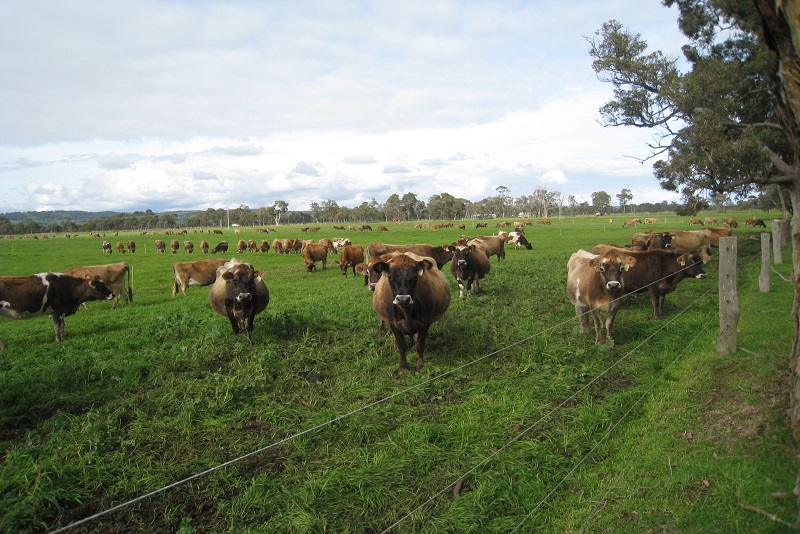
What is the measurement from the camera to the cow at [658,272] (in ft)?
35.5

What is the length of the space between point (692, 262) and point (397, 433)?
9.81 metres

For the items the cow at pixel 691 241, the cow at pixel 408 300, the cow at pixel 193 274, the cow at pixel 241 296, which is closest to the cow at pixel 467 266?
the cow at pixel 408 300

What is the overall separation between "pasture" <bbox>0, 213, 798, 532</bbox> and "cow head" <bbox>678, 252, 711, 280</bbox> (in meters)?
2.22

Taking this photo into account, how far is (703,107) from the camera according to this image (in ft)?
68.9

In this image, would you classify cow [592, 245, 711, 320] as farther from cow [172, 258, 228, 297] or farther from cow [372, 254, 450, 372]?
cow [172, 258, 228, 297]

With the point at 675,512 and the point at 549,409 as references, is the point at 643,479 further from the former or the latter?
the point at 549,409

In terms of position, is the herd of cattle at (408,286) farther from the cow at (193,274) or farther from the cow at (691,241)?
the cow at (691,241)

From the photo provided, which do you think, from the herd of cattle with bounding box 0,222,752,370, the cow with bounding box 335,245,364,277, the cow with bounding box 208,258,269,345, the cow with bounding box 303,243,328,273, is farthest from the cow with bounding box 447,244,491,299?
the cow with bounding box 303,243,328,273

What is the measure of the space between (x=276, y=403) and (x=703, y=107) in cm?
2280

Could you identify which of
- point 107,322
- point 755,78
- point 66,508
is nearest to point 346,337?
point 66,508

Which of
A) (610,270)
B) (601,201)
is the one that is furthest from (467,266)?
(601,201)

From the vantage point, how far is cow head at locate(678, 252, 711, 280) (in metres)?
11.5

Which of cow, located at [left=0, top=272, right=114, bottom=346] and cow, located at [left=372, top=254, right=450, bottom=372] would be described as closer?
cow, located at [left=372, top=254, right=450, bottom=372]

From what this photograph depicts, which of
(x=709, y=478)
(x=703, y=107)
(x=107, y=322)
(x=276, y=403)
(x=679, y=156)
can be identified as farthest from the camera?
(x=679, y=156)
